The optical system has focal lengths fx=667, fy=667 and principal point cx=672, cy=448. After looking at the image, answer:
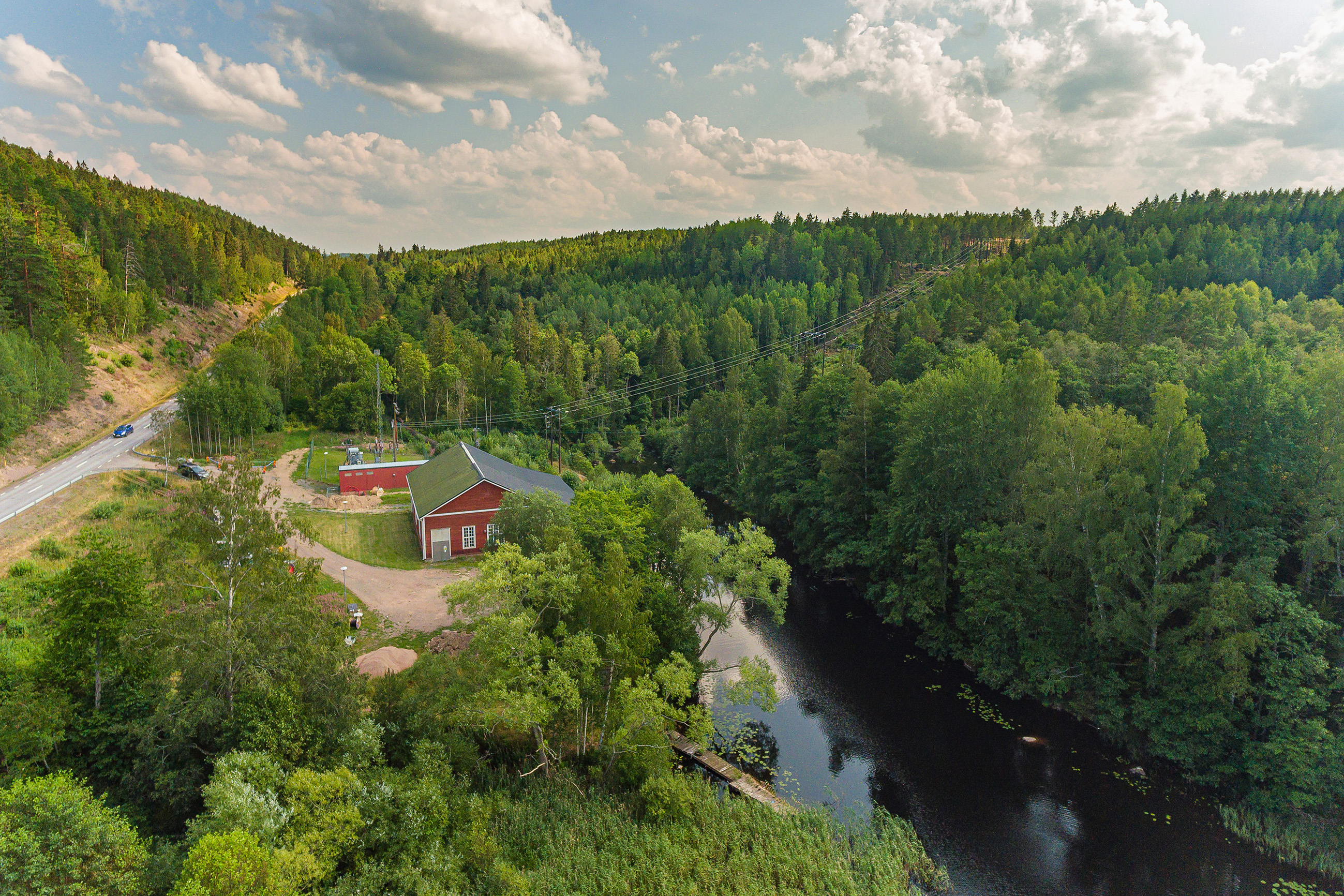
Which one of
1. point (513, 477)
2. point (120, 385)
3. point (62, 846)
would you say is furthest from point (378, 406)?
point (62, 846)

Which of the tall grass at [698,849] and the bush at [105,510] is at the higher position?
the bush at [105,510]

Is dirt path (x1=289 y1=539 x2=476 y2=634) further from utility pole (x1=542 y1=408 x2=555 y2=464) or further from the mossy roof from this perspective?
utility pole (x1=542 y1=408 x2=555 y2=464)

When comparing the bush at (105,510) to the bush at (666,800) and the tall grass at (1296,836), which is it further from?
the tall grass at (1296,836)

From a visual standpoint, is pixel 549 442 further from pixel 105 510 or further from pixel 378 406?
pixel 105 510

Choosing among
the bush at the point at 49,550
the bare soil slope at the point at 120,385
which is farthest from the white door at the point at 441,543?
the bare soil slope at the point at 120,385

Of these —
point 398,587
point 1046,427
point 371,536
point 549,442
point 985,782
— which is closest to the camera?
point 985,782

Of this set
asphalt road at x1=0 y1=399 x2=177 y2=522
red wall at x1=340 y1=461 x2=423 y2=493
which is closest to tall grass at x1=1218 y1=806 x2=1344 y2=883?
red wall at x1=340 y1=461 x2=423 y2=493
